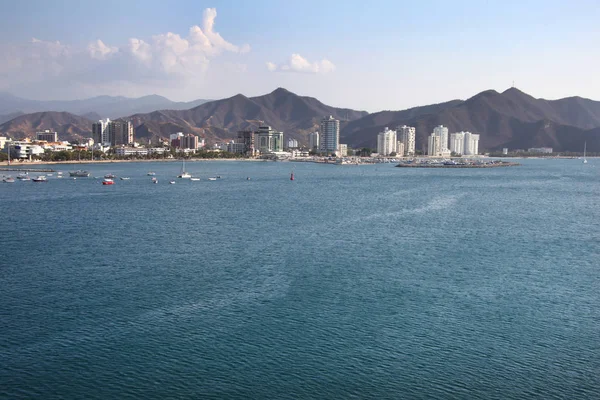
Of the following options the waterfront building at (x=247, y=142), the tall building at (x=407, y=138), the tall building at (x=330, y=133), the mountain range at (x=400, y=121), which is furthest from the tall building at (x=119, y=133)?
the tall building at (x=407, y=138)

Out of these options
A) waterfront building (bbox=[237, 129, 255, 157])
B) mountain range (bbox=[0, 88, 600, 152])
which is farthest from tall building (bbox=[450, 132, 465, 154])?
waterfront building (bbox=[237, 129, 255, 157])

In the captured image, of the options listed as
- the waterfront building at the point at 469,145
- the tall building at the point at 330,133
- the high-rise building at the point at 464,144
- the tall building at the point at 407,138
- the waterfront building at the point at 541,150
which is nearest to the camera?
the tall building at the point at 330,133

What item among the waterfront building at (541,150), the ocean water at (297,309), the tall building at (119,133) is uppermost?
the tall building at (119,133)

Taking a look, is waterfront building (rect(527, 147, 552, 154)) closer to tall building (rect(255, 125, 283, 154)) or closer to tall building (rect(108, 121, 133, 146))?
tall building (rect(255, 125, 283, 154))

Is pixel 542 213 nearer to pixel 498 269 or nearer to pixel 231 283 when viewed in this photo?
pixel 498 269

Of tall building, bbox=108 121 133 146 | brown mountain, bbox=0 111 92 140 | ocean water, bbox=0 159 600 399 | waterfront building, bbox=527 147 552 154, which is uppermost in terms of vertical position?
brown mountain, bbox=0 111 92 140

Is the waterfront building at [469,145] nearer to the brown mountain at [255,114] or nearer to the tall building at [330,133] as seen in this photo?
the tall building at [330,133]
